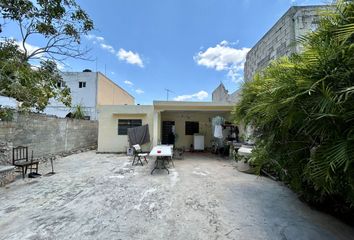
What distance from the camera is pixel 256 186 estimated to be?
5598 mm

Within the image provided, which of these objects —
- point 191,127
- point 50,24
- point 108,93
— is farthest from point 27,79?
point 108,93

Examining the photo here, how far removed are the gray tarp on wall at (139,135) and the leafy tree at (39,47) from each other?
6269 millimetres

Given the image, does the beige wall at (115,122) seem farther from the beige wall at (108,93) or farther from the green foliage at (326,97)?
the green foliage at (326,97)

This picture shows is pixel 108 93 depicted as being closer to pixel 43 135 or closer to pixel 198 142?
pixel 43 135

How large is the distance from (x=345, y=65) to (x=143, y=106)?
36.2 feet

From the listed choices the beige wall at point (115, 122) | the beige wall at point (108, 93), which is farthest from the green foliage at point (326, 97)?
the beige wall at point (108, 93)

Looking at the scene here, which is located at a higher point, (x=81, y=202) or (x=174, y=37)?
(x=174, y=37)

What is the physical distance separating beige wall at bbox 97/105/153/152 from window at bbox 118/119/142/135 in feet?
A: 0.60

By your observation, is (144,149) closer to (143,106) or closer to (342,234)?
(143,106)

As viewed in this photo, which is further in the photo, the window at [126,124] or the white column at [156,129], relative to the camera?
the window at [126,124]

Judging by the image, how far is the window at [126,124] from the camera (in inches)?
484

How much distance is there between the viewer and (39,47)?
504 cm

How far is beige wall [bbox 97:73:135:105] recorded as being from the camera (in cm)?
1738

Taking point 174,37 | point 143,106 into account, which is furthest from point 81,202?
point 174,37
